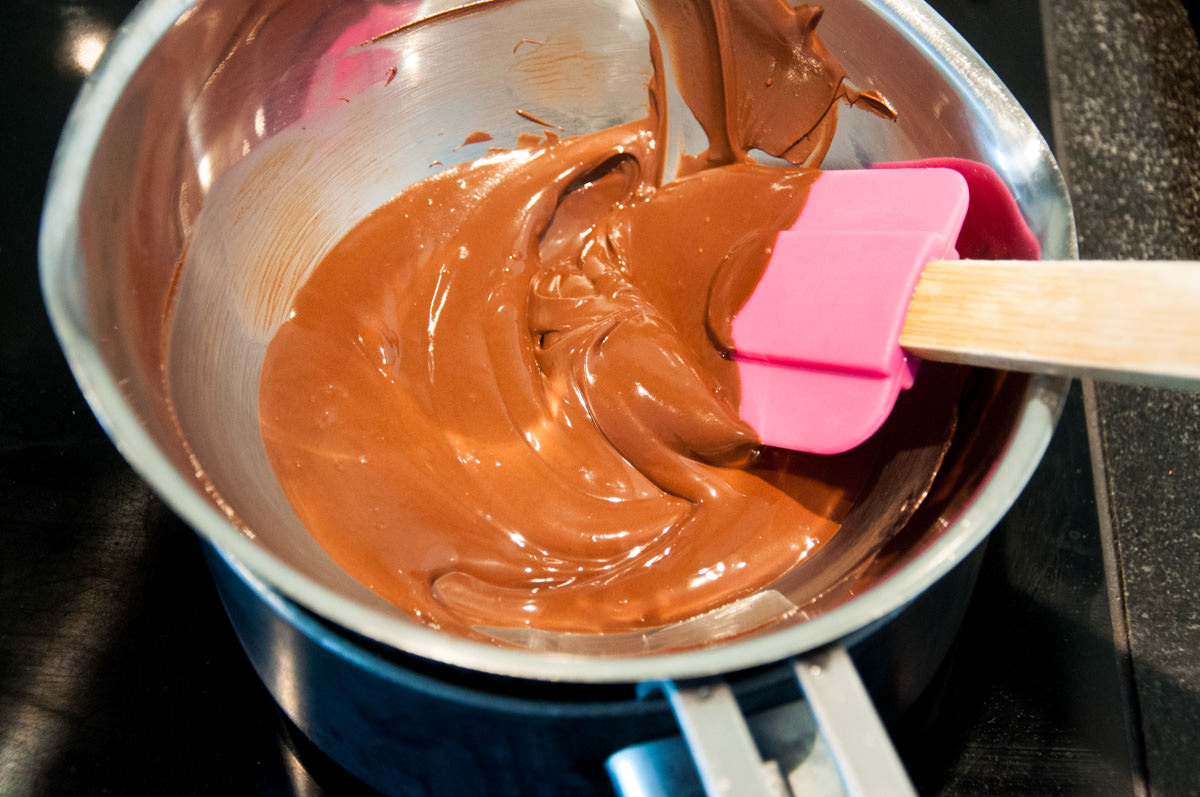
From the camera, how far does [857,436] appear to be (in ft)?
3.40

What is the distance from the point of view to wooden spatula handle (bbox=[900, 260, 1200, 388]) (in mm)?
727

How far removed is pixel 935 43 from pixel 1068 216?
291 mm

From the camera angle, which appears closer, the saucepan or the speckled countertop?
the saucepan

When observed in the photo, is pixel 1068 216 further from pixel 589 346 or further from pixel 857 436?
pixel 589 346

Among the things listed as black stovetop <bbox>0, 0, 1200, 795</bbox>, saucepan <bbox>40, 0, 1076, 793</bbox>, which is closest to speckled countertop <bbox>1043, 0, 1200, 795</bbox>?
black stovetop <bbox>0, 0, 1200, 795</bbox>

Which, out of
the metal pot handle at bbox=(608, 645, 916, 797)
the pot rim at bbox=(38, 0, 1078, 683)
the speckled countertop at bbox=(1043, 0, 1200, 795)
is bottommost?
the speckled countertop at bbox=(1043, 0, 1200, 795)

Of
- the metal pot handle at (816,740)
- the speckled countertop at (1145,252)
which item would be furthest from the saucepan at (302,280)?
the speckled countertop at (1145,252)

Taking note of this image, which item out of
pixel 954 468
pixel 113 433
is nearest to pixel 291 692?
pixel 113 433

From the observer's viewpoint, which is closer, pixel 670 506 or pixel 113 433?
pixel 113 433

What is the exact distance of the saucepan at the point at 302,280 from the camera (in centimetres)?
68

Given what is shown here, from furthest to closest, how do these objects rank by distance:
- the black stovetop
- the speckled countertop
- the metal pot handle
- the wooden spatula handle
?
the speckled countertop
the black stovetop
the wooden spatula handle
the metal pot handle

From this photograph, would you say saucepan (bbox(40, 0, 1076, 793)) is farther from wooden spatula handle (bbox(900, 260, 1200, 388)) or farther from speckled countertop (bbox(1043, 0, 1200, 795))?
speckled countertop (bbox(1043, 0, 1200, 795))

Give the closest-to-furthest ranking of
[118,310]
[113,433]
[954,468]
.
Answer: [113,433], [118,310], [954,468]

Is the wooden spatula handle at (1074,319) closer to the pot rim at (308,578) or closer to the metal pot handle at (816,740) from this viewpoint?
the pot rim at (308,578)
